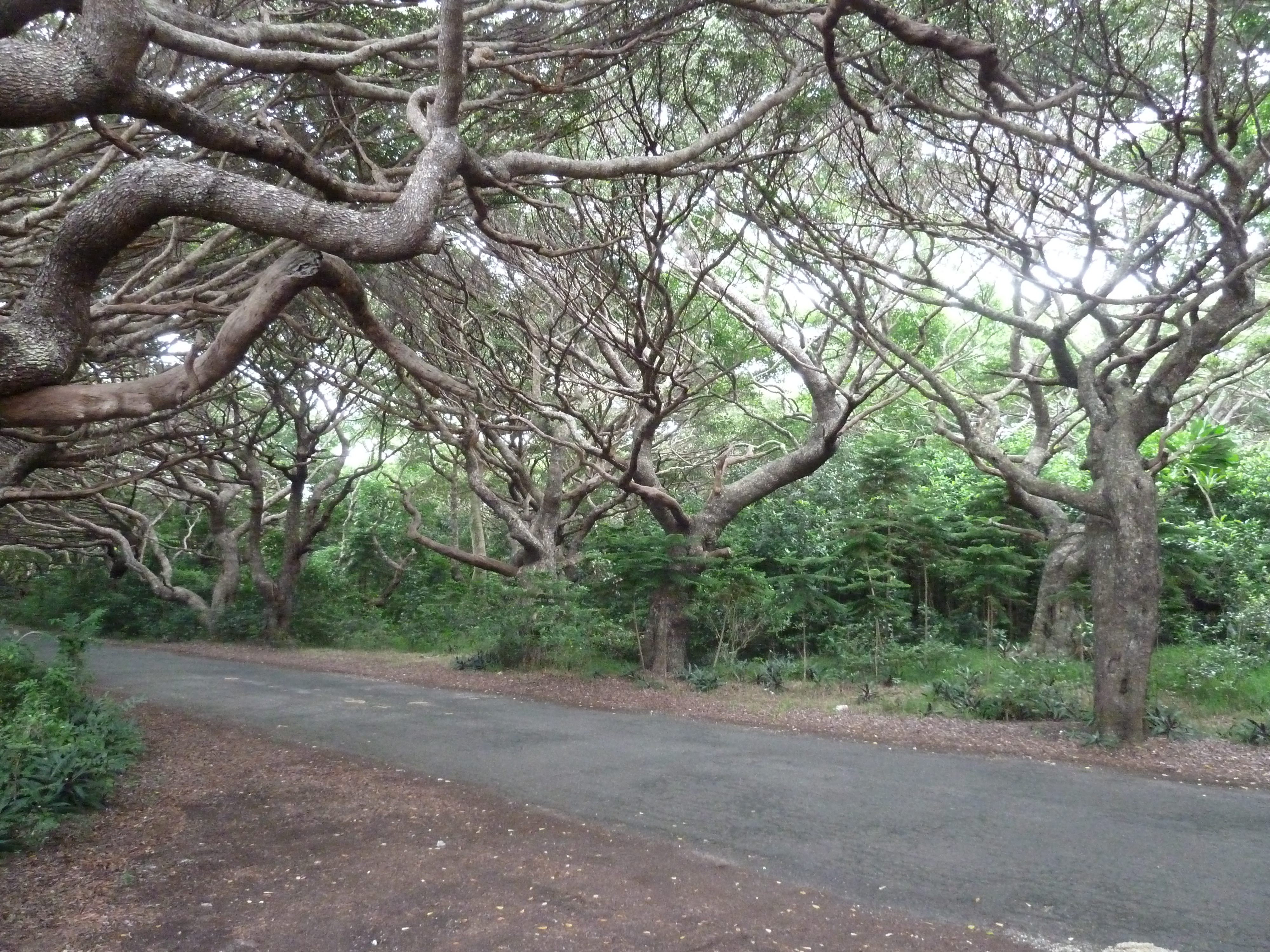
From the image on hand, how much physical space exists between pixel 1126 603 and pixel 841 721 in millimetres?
3074

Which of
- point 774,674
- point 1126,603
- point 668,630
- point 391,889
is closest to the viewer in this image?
point 391,889

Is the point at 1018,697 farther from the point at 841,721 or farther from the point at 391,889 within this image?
the point at 391,889

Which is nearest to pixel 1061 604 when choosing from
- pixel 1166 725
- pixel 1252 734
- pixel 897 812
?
pixel 1166 725

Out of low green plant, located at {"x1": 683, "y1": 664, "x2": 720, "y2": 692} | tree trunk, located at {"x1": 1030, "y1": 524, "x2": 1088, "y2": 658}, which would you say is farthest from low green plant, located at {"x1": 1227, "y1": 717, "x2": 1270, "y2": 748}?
low green plant, located at {"x1": 683, "y1": 664, "x2": 720, "y2": 692}

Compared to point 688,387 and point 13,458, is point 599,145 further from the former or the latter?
point 13,458

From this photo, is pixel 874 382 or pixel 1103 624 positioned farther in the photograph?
pixel 874 382

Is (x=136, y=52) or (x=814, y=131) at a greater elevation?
(x=814, y=131)

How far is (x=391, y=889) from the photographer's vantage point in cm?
477

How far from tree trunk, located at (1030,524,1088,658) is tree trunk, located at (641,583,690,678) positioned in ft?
16.2

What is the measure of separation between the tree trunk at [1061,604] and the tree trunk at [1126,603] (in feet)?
14.0

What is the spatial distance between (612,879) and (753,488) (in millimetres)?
9111

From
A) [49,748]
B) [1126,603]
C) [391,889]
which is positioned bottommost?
[391,889]

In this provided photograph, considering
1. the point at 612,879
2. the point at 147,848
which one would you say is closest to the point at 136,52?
the point at 147,848

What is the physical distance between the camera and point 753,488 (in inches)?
538
